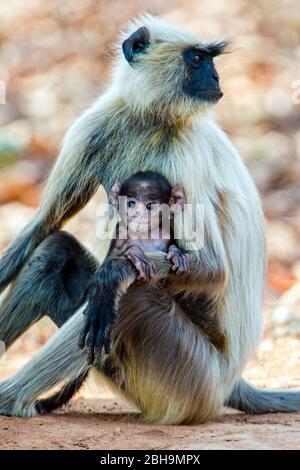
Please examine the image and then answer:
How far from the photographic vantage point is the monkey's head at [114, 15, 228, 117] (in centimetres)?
550

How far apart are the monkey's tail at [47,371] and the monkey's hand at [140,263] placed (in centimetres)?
42

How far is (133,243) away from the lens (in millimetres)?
5211

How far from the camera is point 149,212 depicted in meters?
5.18

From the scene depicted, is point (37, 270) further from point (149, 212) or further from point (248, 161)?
point (248, 161)

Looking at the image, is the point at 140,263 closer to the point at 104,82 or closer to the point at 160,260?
the point at 160,260

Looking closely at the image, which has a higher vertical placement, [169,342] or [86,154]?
[86,154]

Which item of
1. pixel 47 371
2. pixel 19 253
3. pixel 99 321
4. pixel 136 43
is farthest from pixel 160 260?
→ pixel 136 43

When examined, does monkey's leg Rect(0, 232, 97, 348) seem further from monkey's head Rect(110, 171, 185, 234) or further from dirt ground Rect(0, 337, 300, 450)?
monkey's head Rect(110, 171, 185, 234)

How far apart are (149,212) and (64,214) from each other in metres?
0.79

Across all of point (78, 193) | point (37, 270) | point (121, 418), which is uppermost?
point (78, 193)

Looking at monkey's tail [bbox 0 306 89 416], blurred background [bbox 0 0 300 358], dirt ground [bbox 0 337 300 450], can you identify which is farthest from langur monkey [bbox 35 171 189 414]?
blurred background [bbox 0 0 300 358]

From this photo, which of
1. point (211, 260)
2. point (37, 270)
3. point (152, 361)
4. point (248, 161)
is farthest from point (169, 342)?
point (248, 161)

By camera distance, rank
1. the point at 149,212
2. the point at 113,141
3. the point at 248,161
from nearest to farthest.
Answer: the point at 149,212, the point at 113,141, the point at 248,161

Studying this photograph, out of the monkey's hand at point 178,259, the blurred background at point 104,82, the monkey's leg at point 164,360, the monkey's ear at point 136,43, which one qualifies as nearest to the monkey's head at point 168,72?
the monkey's ear at point 136,43
